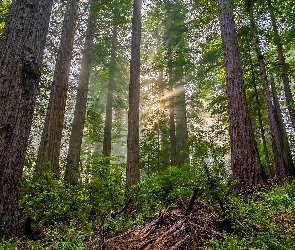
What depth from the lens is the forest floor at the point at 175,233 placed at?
281 centimetres

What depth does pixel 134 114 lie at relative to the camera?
9586 mm

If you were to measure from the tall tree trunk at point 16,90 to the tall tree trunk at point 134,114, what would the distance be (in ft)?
16.0

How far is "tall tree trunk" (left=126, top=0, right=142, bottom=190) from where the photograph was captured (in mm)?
8812

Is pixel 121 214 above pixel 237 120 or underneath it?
underneath

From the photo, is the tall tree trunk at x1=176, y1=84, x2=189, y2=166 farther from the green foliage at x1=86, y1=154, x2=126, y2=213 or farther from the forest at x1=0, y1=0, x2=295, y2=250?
the green foliage at x1=86, y1=154, x2=126, y2=213

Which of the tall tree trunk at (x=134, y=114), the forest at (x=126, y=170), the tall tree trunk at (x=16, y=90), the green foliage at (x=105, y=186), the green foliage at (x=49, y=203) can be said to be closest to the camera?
the forest at (x=126, y=170)

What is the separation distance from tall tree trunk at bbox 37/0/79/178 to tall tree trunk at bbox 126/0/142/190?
2.24 m

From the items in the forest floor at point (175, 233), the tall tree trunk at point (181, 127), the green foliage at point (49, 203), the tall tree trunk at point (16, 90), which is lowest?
the forest floor at point (175, 233)

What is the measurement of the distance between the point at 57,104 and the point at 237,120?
214 inches

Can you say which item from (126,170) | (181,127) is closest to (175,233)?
(126,170)

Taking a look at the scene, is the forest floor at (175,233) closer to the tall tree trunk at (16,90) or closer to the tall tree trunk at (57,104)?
the tall tree trunk at (16,90)

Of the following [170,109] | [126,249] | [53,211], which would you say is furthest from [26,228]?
[170,109]

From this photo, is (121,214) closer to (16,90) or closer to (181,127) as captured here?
(16,90)

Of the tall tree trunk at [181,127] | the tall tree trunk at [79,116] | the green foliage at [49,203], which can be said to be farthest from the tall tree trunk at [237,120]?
the tall tree trunk at [181,127]
